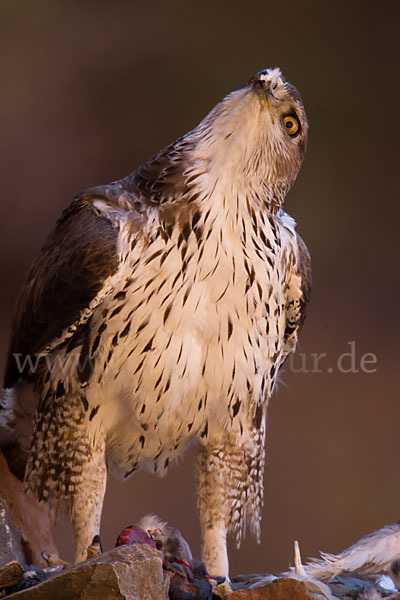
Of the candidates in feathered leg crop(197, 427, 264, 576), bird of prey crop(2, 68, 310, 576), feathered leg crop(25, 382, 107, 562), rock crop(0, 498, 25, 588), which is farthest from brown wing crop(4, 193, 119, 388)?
feathered leg crop(197, 427, 264, 576)

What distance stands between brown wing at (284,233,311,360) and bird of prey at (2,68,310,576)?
9cm

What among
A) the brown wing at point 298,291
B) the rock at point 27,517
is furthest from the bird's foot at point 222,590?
the brown wing at point 298,291

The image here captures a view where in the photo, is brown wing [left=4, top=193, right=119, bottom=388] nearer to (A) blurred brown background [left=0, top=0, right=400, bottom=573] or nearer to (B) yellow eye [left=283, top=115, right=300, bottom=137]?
(B) yellow eye [left=283, top=115, right=300, bottom=137]

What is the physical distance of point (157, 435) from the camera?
9.29 ft

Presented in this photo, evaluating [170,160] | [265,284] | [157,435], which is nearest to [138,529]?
[157,435]

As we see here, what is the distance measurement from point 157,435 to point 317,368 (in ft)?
6.56

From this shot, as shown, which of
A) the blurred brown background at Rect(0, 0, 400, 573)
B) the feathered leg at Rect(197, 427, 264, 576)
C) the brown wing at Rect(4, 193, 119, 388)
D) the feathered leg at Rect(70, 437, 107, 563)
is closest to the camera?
the brown wing at Rect(4, 193, 119, 388)

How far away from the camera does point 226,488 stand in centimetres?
284

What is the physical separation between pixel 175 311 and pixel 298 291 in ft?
1.67

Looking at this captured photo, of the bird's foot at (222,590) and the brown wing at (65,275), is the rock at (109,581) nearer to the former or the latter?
the bird's foot at (222,590)

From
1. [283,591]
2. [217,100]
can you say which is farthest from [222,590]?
[217,100]

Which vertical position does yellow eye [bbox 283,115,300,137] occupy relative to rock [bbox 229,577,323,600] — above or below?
above

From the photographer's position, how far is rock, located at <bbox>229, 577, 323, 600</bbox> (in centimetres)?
208

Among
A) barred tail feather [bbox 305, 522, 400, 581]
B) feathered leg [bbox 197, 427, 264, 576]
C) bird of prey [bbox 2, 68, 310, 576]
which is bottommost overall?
barred tail feather [bbox 305, 522, 400, 581]
